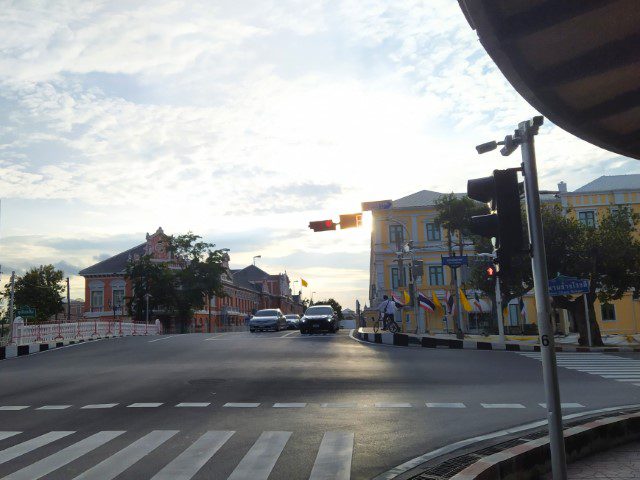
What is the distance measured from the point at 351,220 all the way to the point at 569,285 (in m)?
11.0

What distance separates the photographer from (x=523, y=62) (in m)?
4.56

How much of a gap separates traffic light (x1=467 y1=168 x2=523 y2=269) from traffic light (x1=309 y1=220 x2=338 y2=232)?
23.6 m

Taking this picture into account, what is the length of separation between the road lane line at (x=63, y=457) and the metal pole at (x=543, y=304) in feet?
15.9

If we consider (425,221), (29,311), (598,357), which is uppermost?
(425,221)

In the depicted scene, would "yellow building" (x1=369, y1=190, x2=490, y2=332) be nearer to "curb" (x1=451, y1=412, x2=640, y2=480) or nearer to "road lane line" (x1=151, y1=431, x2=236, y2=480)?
"curb" (x1=451, y1=412, x2=640, y2=480)

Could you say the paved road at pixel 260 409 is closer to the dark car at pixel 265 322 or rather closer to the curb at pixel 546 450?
the curb at pixel 546 450

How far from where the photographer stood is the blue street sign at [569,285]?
21.2 m

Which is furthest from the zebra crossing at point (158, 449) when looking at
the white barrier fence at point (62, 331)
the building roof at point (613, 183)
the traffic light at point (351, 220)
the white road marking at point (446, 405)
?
the building roof at point (613, 183)

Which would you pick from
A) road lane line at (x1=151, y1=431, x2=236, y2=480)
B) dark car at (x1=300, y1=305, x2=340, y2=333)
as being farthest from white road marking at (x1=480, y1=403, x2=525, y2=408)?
dark car at (x1=300, y1=305, x2=340, y2=333)

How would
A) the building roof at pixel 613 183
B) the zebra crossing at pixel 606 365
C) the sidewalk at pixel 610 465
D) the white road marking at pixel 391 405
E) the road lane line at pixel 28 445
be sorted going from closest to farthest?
1. the sidewalk at pixel 610 465
2. the road lane line at pixel 28 445
3. the white road marking at pixel 391 405
4. the zebra crossing at pixel 606 365
5. the building roof at pixel 613 183

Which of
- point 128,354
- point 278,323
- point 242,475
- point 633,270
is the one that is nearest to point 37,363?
point 128,354

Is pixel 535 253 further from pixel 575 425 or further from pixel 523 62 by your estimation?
pixel 575 425

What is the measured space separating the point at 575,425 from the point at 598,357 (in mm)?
13176

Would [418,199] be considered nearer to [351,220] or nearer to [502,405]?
[351,220]
